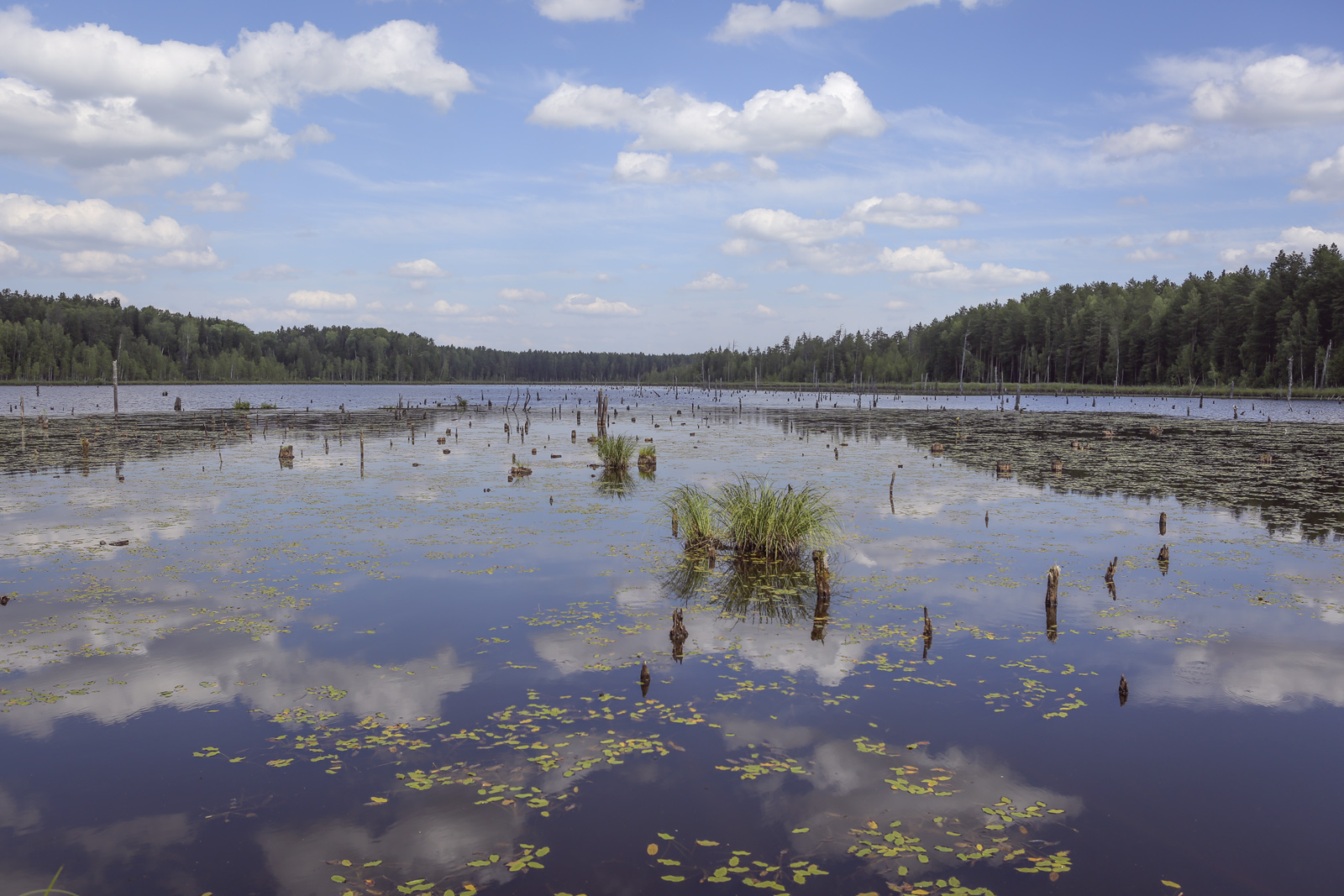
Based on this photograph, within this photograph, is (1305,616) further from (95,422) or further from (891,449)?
(95,422)

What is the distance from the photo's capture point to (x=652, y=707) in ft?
33.7

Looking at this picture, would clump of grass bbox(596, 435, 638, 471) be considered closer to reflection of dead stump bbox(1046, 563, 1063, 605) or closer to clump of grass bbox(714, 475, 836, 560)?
clump of grass bbox(714, 475, 836, 560)

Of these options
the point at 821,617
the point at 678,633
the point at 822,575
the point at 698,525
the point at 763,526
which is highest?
the point at 763,526

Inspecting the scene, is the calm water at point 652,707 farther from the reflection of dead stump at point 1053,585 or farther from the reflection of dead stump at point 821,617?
the reflection of dead stump at point 1053,585

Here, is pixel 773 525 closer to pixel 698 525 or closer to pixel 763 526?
pixel 763 526

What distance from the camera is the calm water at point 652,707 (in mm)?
7152

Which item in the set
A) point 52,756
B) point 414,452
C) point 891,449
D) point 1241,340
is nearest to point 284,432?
point 414,452

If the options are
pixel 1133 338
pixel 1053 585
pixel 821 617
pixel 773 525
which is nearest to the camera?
pixel 1053 585

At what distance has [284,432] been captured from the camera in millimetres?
58812

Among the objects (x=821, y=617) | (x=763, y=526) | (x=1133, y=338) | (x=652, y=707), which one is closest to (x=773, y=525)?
(x=763, y=526)

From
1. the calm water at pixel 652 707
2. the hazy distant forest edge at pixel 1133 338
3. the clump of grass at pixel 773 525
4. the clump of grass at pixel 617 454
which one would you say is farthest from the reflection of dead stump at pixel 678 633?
the hazy distant forest edge at pixel 1133 338

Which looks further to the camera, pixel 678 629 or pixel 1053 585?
pixel 1053 585

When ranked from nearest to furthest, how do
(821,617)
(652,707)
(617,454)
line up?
(652,707) → (821,617) → (617,454)

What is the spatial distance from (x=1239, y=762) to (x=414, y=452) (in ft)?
136
